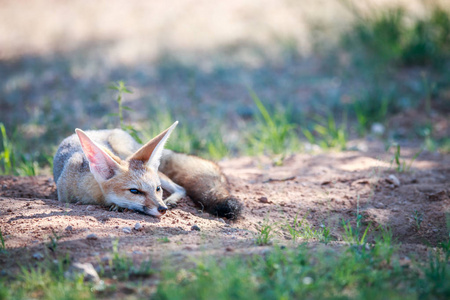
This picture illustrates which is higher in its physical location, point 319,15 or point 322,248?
point 319,15

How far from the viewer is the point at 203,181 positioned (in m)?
4.18

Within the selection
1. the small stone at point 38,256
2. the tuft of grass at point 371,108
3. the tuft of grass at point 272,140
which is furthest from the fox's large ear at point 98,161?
the tuft of grass at point 371,108

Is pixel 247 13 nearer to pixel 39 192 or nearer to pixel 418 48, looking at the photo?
pixel 418 48

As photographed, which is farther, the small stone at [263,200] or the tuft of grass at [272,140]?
the tuft of grass at [272,140]

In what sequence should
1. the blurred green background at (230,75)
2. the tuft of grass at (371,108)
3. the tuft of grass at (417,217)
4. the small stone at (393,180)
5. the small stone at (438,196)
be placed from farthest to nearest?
the tuft of grass at (371,108), the blurred green background at (230,75), the small stone at (393,180), the small stone at (438,196), the tuft of grass at (417,217)

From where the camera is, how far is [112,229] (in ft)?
10.7

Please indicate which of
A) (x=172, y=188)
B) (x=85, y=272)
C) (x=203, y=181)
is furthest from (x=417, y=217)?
(x=85, y=272)

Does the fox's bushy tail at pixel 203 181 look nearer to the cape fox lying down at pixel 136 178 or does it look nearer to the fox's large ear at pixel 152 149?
the cape fox lying down at pixel 136 178

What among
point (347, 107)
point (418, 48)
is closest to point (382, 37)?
point (418, 48)

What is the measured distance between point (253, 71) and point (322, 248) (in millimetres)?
7012

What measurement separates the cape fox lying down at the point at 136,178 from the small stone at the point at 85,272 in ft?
3.60

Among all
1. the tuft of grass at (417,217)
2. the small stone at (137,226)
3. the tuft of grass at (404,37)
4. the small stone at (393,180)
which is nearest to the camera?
the small stone at (137,226)

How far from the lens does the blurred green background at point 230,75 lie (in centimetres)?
665

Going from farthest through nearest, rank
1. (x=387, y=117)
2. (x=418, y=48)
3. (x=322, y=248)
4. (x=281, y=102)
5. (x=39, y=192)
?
1. (x=418, y=48)
2. (x=281, y=102)
3. (x=387, y=117)
4. (x=39, y=192)
5. (x=322, y=248)
